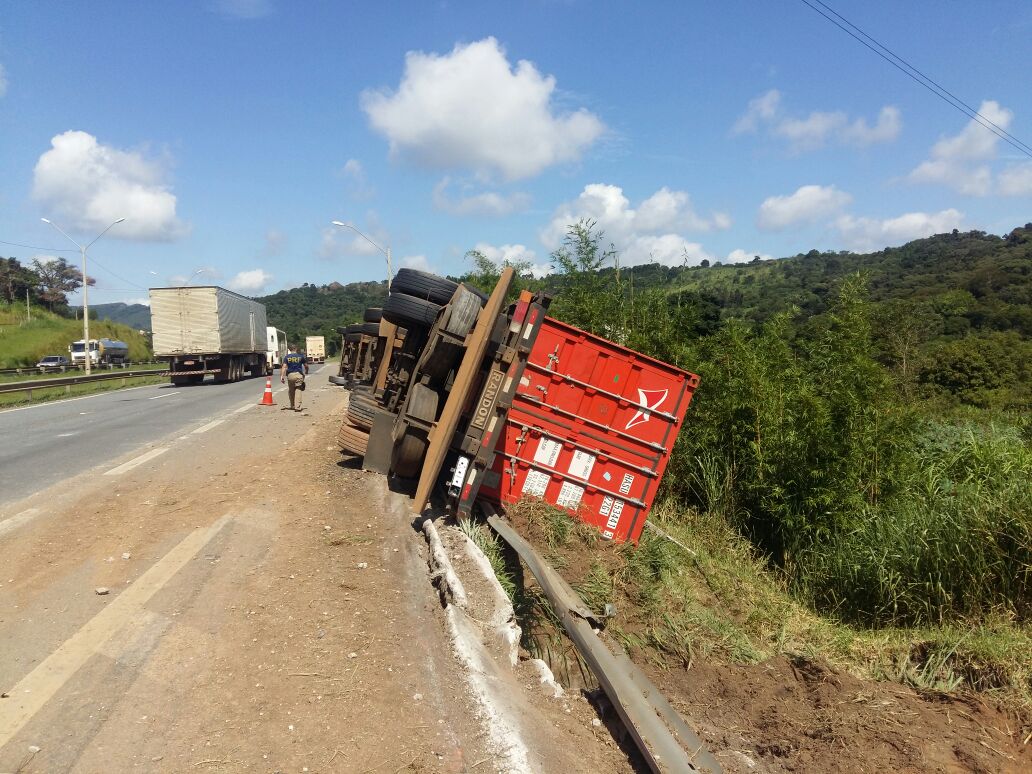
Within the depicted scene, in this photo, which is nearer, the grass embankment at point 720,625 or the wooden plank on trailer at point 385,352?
the grass embankment at point 720,625

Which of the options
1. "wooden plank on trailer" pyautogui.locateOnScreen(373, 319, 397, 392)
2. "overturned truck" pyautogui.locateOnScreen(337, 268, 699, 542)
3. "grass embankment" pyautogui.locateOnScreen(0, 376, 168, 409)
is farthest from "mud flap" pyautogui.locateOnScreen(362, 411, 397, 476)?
"grass embankment" pyautogui.locateOnScreen(0, 376, 168, 409)

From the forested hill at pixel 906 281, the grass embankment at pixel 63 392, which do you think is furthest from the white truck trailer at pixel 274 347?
the forested hill at pixel 906 281

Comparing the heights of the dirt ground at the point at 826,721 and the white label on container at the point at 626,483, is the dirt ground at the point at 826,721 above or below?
below

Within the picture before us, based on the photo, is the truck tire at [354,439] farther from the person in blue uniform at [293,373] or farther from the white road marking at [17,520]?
the person in blue uniform at [293,373]

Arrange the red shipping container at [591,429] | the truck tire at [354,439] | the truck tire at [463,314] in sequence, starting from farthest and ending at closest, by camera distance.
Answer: the truck tire at [354,439], the red shipping container at [591,429], the truck tire at [463,314]

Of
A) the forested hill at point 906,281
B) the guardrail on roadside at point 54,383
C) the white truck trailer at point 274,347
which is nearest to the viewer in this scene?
the forested hill at point 906,281

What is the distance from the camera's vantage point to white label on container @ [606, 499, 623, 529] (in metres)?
8.09

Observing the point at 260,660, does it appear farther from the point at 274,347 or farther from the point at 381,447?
the point at 274,347

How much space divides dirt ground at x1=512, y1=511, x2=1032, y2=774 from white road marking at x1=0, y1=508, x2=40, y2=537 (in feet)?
18.0

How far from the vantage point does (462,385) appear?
7.08 metres

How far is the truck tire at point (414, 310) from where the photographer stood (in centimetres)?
864

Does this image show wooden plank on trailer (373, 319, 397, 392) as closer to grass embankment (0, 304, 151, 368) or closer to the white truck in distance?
grass embankment (0, 304, 151, 368)

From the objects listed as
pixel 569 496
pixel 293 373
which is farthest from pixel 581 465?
pixel 293 373

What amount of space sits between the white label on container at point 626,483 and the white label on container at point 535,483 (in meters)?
0.86
